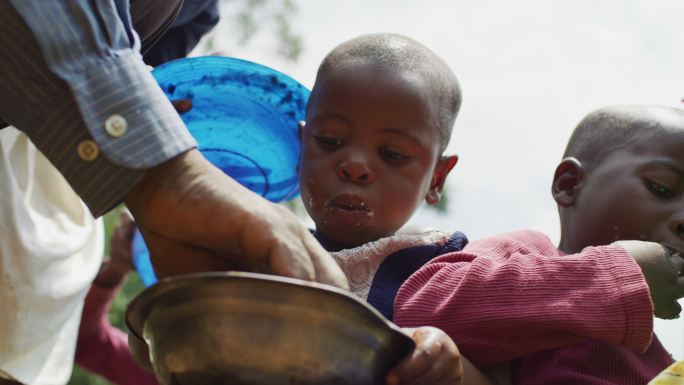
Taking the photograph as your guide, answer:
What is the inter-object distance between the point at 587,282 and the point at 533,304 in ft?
0.41

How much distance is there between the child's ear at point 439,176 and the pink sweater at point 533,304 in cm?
55

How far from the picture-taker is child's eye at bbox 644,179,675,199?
257 cm

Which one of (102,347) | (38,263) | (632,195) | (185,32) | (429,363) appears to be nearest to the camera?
(429,363)

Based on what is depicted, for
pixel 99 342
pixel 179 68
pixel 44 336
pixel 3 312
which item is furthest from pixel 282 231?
pixel 99 342

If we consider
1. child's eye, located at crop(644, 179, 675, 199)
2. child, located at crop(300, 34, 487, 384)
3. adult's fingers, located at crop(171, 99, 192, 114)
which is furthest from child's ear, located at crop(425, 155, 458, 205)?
adult's fingers, located at crop(171, 99, 192, 114)

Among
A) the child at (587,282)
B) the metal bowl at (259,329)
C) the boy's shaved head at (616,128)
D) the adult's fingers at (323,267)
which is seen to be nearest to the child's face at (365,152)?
the child at (587,282)

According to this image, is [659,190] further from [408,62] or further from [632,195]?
[408,62]

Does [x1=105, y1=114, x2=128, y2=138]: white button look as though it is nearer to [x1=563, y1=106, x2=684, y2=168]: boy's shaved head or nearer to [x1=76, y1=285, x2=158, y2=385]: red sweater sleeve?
[x1=563, y1=106, x2=684, y2=168]: boy's shaved head

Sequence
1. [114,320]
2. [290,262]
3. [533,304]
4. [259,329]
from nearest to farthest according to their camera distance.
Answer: [259,329] < [290,262] < [533,304] < [114,320]

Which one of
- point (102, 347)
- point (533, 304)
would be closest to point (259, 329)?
point (533, 304)

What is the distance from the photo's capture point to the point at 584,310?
2020 millimetres

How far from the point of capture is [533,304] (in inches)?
80.2

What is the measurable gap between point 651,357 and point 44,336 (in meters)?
1.83

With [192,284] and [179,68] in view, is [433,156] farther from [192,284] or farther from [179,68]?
[192,284]
